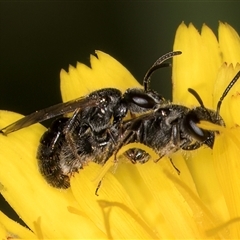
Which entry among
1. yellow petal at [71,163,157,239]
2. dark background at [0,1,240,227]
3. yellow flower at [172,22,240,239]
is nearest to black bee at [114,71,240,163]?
yellow flower at [172,22,240,239]

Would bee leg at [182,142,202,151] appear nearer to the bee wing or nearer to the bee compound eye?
the bee compound eye

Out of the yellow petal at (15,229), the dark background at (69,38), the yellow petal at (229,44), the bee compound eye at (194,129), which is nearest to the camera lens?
the bee compound eye at (194,129)

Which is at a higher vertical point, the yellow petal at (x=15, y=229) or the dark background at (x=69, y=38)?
the dark background at (x=69, y=38)

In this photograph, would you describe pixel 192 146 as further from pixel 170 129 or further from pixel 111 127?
pixel 111 127

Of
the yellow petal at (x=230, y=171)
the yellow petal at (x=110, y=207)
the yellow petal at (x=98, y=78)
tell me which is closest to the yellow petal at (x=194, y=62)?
the yellow petal at (x=98, y=78)

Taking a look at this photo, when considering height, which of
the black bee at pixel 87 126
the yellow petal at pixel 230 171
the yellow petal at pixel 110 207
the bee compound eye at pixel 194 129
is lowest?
the yellow petal at pixel 230 171

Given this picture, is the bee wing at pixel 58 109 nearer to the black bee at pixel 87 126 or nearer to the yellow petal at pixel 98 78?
the black bee at pixel 87 126

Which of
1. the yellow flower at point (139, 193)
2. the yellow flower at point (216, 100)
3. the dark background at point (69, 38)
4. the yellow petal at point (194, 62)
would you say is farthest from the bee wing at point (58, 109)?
the dark background at point (69, 38)

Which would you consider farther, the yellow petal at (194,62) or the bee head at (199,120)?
the yellow petal at (194,62)

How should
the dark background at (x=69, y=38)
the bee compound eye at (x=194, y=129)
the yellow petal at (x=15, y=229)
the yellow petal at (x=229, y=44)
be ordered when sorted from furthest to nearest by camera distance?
the dark background at (x=69, y=38) < the yellow petal at (x=229, y=44) < the yellow petal at (x=15, y=229) < the bee compound eye at (x=194, y=129)
